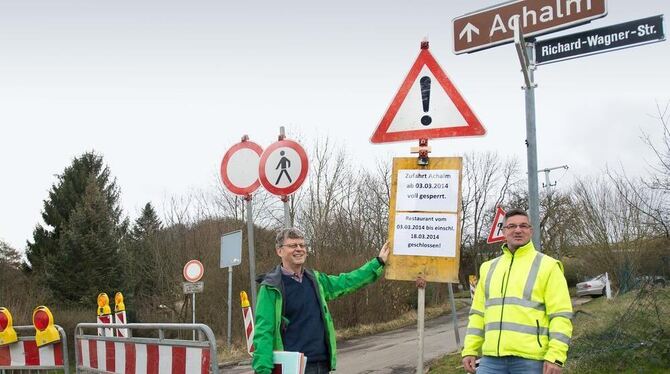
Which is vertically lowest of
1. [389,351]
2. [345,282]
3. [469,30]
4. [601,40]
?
[389,351]

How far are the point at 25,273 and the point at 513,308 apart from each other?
3341 cm

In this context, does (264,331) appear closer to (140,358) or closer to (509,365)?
(509,365)

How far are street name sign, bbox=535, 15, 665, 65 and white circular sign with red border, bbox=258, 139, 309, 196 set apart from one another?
2.87 meters

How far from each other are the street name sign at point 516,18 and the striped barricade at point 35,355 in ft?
18.0

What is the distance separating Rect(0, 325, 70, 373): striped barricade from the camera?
22.7ft

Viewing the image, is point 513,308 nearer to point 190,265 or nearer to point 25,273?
point 190,265

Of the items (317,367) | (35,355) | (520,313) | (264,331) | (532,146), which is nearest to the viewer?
(264,331)

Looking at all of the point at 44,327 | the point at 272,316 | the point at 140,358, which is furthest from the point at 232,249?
the point at 272,316

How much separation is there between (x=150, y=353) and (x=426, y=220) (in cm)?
301

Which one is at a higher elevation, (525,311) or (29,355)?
(525,311)

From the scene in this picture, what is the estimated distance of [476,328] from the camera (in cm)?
456

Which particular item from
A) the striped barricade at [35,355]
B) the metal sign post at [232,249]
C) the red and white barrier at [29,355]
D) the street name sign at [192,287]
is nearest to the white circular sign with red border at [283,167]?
the striped barricade at [35,355]

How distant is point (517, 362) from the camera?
13.8 ft

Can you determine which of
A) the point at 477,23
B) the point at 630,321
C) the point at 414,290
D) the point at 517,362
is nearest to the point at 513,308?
the point at 517,362
